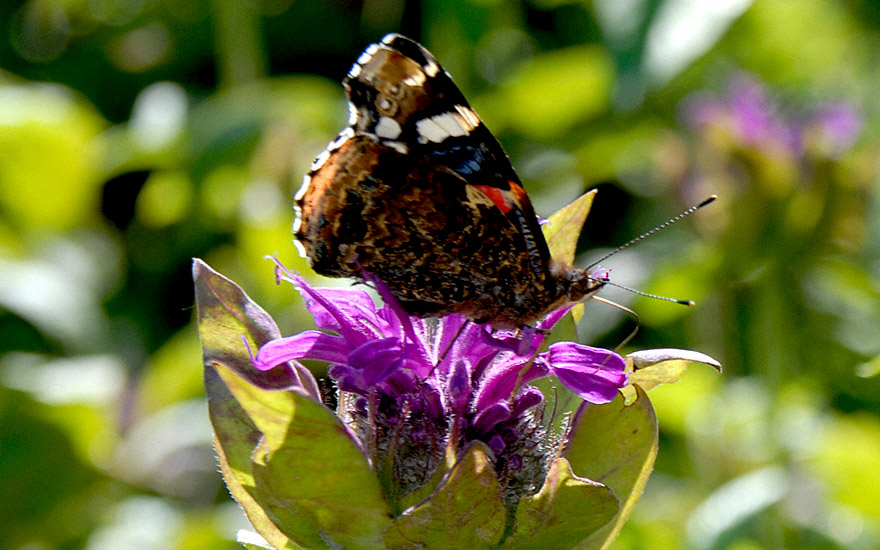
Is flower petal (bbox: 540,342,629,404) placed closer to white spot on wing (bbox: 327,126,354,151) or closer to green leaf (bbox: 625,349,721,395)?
green leaf (bbox: 625,349,721,395)

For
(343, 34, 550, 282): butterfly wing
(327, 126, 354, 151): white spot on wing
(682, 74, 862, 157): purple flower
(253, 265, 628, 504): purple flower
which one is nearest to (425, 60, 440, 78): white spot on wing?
(343, 34, 550, 282): butterfly wing

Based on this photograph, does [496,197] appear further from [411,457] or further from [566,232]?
[411,457]

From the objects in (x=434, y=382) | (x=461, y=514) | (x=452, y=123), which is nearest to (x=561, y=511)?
(x=461, y=514)

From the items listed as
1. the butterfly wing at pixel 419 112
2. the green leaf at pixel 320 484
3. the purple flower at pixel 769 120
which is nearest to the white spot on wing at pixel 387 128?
the butterfly wing at pixel 419 112

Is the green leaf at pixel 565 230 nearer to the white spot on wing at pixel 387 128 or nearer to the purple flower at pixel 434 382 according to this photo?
the purple flower at pixel 434 382

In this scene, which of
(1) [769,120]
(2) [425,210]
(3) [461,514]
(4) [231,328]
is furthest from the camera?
(1) [769,120]

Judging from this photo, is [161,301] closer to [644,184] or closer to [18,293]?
[18,293]
